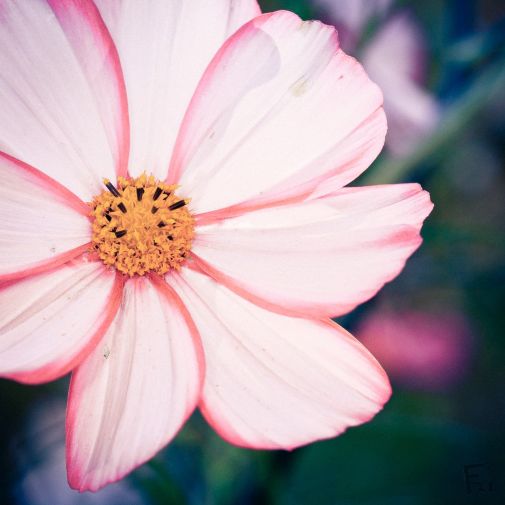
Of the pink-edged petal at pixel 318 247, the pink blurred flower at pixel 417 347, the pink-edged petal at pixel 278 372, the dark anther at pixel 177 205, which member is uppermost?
the dark anther at pixel 177 205

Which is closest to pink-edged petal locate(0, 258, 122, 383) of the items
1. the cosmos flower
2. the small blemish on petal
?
the cosmos flower

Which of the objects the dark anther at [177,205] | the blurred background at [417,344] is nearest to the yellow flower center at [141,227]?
the dark anther at [177,205]

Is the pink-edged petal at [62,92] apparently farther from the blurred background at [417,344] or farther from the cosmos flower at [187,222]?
the blurred background at [417,344]

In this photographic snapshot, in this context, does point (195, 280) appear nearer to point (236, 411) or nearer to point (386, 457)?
point (236, 411)

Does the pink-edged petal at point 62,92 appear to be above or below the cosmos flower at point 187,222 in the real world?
above

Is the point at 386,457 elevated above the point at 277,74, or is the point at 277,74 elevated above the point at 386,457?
the point at 277,74

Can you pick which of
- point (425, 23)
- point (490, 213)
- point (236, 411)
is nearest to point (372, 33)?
point (425, 23)

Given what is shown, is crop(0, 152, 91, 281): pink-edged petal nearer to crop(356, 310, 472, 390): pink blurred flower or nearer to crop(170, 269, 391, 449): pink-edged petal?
crop(170, 269, 391, 449): pink-edged petal
